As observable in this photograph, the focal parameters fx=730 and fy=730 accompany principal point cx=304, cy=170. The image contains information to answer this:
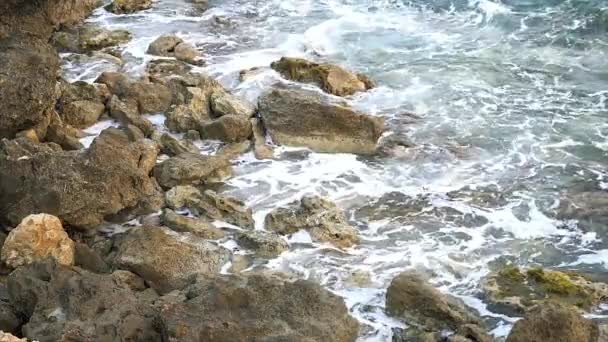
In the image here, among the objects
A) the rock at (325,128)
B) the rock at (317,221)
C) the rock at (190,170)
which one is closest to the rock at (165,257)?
the rock at (317,221)

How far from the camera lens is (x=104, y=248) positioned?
7793 mm

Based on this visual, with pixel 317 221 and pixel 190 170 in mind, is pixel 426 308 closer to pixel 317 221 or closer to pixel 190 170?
pixel 317 221

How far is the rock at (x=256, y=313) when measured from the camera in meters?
5.43

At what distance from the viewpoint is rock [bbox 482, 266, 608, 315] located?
23.2 ft

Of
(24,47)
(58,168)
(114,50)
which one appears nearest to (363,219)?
(58,168)

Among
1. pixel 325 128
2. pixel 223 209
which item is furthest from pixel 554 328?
pixel 325 128

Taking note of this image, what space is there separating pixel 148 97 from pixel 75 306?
5.91 metres

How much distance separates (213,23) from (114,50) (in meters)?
2.73

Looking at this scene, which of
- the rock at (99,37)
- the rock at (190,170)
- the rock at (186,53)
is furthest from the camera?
the rock at (99,37)

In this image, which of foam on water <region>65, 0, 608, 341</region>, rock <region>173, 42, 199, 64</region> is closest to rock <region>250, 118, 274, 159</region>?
foam on water <region>65, 0, 608, 341</region>

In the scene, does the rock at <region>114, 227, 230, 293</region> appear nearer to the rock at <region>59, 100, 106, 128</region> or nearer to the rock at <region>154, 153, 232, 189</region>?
the rock at <region>154, 153, 232, 189</region>

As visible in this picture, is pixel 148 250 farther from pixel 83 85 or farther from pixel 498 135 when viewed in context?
pixel 498 135

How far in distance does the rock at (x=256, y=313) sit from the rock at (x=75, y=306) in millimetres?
265

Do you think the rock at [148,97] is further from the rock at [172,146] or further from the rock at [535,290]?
the rock at [535,290]
